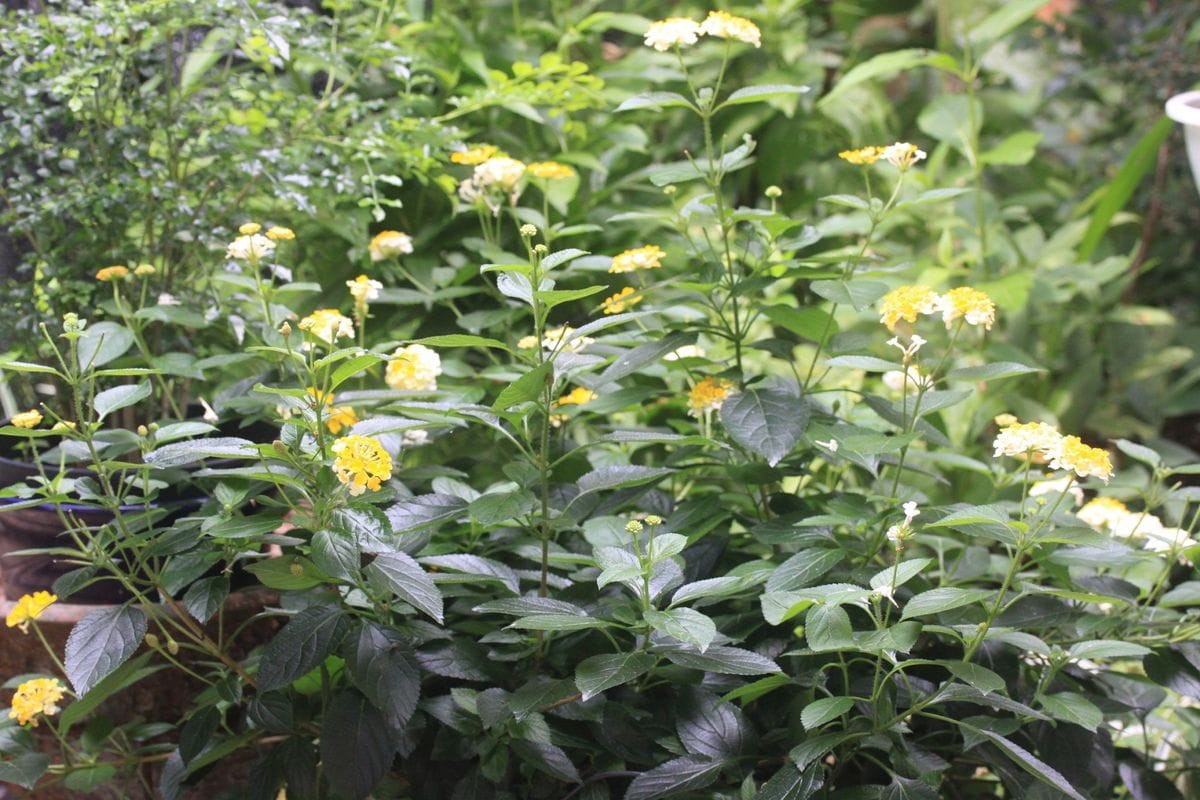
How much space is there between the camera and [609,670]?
0.90 m

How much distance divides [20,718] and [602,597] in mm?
515

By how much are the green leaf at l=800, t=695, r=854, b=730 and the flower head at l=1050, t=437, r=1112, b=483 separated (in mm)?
239

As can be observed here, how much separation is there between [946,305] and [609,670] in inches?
16.5

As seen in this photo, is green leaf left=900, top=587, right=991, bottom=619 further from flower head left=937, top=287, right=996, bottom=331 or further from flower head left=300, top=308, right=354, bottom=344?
flower head left=300, top=308, right=354, bottom=344

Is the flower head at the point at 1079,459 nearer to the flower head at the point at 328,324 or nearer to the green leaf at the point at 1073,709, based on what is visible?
the green leaf at the point at 1073,709

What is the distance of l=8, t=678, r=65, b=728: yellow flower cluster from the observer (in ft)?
3.33

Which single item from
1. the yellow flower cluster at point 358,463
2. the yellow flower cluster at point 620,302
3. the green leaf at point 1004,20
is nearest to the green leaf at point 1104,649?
the yellow flower cluster at point 620,302

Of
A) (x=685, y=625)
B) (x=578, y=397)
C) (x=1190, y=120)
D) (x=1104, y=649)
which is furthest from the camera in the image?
(x=1190, y=120)

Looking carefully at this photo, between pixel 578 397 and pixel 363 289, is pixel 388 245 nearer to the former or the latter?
pixel 363 289

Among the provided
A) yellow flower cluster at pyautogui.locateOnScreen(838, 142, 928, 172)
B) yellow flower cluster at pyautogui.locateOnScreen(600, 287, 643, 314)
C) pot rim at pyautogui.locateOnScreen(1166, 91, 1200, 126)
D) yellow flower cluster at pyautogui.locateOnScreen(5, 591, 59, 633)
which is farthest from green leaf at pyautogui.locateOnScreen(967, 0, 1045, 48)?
yellow flower cluster at pyautogui.locateOnScreen(5, 591, 59, 633)

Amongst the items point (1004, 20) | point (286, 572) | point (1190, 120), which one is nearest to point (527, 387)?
Result: point (286, 572)

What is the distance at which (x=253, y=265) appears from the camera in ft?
3.62

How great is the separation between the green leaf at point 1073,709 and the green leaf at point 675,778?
271 mm

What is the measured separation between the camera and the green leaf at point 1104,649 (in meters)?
0.97
